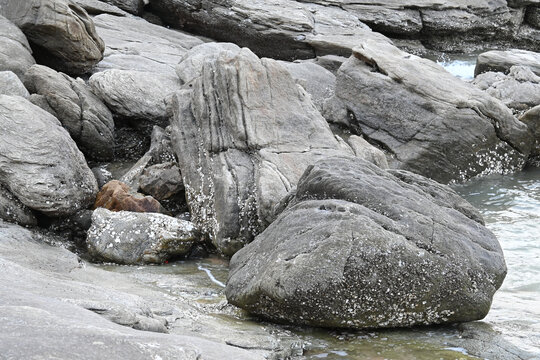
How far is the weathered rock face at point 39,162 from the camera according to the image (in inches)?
398

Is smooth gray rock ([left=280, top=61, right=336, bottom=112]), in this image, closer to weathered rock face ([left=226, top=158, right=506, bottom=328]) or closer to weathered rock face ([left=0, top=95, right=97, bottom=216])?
weathered rock face ([left=0, top=95, right=97, bottom=216])

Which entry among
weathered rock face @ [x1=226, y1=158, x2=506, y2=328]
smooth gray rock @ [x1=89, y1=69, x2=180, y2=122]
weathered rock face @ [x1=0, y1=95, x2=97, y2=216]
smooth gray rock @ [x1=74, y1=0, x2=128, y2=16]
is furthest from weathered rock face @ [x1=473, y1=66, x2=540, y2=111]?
smooth gray rock @ [x1=74, y1=0, x2=128, y2=16]

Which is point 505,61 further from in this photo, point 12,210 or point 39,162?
point 12,210

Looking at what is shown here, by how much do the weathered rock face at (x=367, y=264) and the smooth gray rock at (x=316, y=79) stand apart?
8267 millimetres

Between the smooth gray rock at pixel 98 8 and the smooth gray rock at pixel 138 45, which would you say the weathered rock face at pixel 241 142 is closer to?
the smooth gray rock at pixel 138 45

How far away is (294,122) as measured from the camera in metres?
11.9

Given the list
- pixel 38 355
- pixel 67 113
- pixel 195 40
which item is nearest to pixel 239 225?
pixel 67 113

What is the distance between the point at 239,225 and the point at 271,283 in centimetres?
314

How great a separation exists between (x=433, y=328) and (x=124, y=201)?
5.85 meters

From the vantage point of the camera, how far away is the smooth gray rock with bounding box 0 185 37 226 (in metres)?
9.95

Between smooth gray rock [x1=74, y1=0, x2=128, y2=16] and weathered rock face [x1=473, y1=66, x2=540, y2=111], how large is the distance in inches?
461

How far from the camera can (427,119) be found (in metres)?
14.6

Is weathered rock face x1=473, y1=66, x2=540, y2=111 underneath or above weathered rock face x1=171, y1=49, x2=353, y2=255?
above

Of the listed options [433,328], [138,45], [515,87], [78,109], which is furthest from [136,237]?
[515,87]
